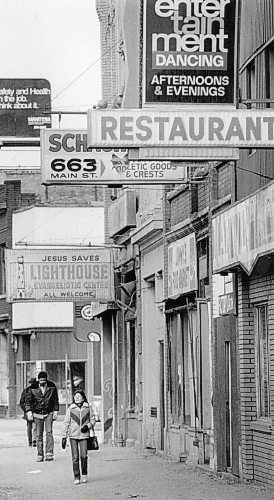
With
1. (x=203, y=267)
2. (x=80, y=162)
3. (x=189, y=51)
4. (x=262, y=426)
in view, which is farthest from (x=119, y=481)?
(x=189, y=51)

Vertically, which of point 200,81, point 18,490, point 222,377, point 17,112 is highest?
point 17,112

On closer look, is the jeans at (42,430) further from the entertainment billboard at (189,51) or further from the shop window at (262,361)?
the entertainment billboard at (189,51)

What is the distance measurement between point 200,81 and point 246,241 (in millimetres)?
3254

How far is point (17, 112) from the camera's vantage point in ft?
178

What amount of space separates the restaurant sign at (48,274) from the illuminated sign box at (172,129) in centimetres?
1346

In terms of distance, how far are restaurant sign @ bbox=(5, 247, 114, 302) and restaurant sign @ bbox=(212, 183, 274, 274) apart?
8.87 metres

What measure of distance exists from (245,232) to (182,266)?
Answer: 5.78 metres

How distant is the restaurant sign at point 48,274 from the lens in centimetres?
2747

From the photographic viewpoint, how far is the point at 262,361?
18.2 metres

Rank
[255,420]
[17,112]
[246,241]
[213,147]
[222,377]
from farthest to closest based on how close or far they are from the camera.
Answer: [17,112] → [222,377] → [255,420] → [246,241] → [213,147]

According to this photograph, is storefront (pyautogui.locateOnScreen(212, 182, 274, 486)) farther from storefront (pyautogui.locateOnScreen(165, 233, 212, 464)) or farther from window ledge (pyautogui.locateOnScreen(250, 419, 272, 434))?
storefront (pyautogui.locateOnScreen(165, 233, 212, 464))

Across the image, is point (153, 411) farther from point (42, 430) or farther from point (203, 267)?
point (203, 267)

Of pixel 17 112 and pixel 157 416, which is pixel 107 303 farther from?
pixel 17 112

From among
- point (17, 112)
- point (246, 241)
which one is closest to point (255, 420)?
point (246, 241)
